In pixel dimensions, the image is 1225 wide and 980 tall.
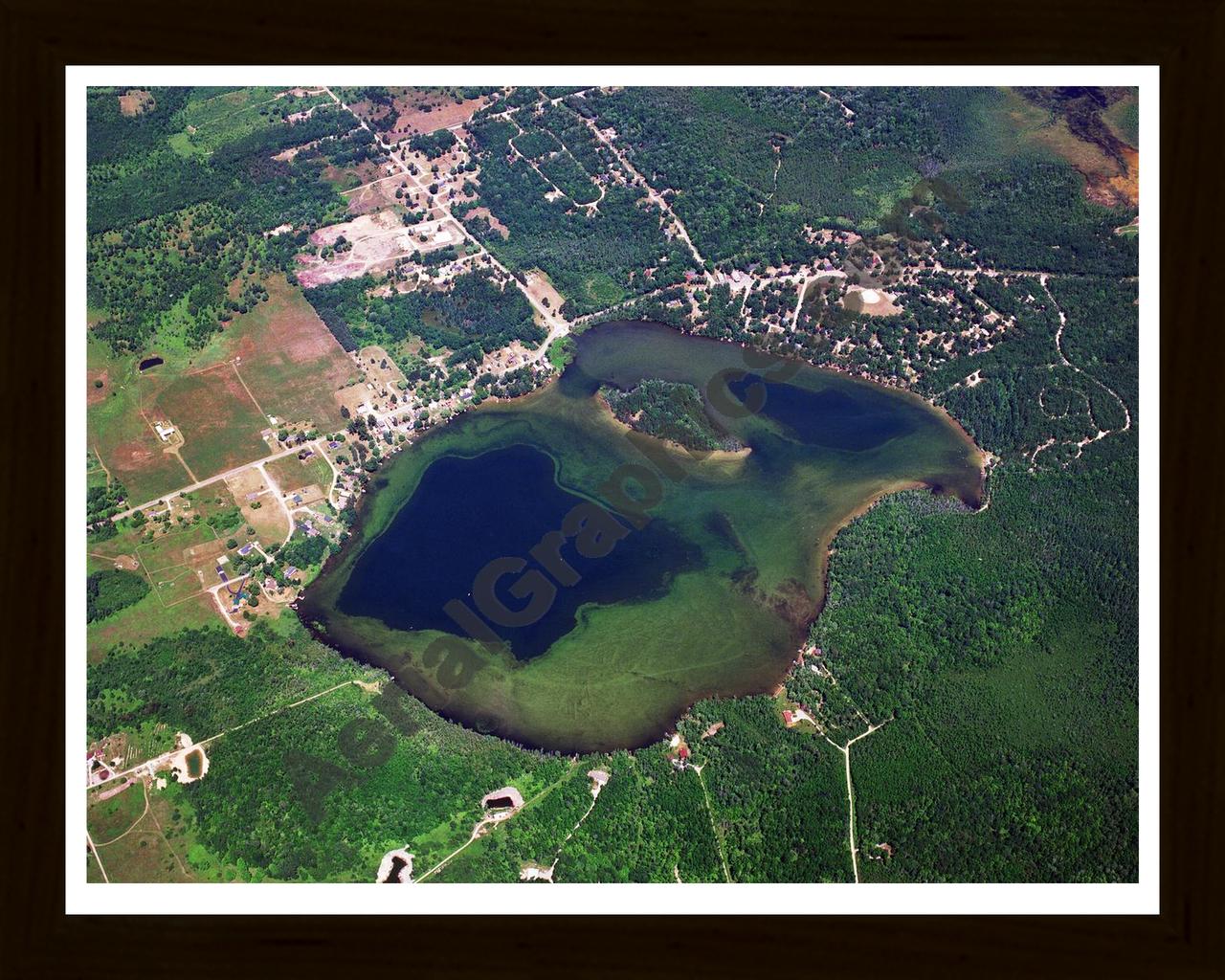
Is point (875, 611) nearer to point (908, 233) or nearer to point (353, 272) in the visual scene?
point (908, 233)

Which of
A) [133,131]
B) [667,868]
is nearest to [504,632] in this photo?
[667,868]

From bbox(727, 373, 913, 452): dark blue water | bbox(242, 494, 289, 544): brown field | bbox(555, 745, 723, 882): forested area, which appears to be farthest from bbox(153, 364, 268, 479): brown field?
bbox(727, 373, 913, 452): dark blue water

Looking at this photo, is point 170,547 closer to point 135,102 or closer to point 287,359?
point 287,359

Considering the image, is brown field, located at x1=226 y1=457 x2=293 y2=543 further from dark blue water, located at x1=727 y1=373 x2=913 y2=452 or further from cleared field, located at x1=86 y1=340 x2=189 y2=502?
dark blue water, located at x1=727 y1=373 x2=913 y2=452

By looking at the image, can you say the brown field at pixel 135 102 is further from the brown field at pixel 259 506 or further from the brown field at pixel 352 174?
the brown field at pixel 259 506

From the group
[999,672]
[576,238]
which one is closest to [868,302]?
[576,238]

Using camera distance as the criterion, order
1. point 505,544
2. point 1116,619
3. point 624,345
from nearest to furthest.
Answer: point 1116,619 < point 505,544 < point 624,345
